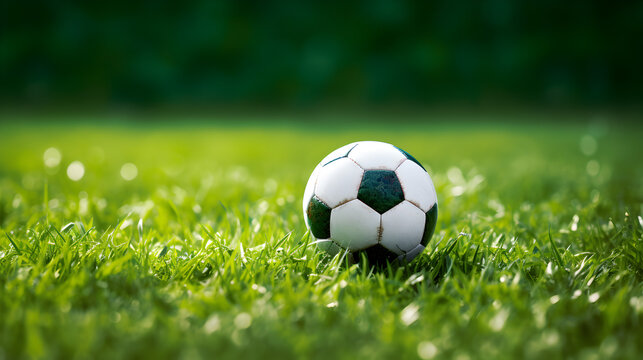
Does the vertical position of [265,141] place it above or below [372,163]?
below

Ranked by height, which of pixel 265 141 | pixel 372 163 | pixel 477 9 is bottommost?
pixel 265 141

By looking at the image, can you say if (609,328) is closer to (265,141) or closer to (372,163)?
(372,163)

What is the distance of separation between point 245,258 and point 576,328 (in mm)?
1136

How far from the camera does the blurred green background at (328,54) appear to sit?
1566cm

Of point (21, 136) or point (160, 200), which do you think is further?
point (21, 136)

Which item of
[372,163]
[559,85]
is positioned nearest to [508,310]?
[372,163]

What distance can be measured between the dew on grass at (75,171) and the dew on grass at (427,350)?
3595mm

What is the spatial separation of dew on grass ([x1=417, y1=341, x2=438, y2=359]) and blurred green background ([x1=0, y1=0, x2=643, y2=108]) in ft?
49.0

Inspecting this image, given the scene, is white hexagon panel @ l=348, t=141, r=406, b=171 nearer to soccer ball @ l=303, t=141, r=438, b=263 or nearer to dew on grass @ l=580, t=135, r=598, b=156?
soccer ball @ l=303, t=141, r=438, b=263

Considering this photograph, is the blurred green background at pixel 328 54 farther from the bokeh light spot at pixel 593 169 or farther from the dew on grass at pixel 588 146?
the bokeh light spot at pixel 593 169

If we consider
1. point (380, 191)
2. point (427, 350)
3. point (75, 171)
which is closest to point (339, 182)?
point (380, 191)

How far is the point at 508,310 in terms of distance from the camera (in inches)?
58.0

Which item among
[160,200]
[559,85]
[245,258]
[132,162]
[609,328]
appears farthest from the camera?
[559,85]

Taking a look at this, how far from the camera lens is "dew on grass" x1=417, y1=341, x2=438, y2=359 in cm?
126
